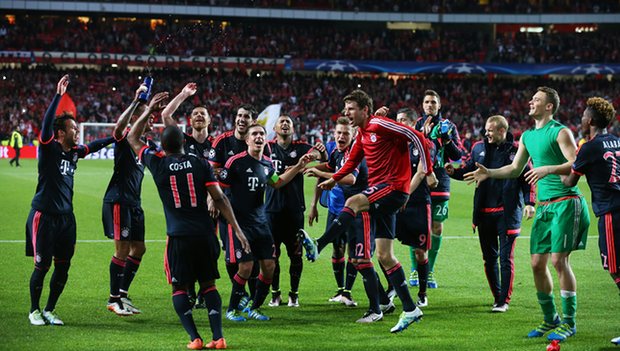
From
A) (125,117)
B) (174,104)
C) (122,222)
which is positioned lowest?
(122,222)

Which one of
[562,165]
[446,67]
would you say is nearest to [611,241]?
[562,165]

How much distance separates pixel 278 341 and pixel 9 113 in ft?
153

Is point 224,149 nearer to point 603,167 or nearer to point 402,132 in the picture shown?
point 402,132

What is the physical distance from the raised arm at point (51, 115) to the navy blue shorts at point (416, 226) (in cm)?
431

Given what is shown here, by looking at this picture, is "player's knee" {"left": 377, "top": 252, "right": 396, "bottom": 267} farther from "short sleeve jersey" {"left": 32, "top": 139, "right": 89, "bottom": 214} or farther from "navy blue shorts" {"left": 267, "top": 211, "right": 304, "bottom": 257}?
"short sleeve jersey" {"left": 32, "top": 139, "right": 89, "bottom": 214}

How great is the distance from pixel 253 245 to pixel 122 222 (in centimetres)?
158

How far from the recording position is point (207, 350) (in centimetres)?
775

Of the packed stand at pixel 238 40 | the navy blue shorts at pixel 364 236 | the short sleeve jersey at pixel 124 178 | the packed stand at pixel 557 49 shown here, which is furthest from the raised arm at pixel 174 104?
the packed stand at pixel 557 49

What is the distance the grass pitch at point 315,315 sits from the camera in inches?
323

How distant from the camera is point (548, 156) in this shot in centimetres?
826

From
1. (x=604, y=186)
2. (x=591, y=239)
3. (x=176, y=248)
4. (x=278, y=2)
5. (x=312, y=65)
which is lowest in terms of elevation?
(x=591, y=239)

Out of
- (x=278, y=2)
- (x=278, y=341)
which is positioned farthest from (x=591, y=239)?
(x=278, y=2)

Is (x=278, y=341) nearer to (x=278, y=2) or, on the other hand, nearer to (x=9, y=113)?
(x=9, y=113)

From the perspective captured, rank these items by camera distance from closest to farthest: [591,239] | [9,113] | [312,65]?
1. [591,239]
2. [9,113]
3. [312,65]
